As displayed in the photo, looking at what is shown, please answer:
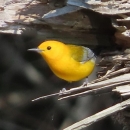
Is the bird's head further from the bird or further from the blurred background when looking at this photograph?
the blurred background

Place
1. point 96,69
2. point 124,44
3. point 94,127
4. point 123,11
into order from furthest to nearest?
point 94,127 < point 96,69 < point 124,44 < point 123,11

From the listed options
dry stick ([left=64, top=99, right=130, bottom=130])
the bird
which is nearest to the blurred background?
the bird

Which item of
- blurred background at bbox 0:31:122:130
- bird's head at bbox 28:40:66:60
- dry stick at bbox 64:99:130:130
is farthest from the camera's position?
blurred background at bbox 0:31:122:130

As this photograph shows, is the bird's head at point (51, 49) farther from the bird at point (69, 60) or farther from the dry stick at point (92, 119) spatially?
the dry stick at point (92, 119)

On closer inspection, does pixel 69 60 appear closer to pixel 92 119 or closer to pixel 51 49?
pixel 51 49

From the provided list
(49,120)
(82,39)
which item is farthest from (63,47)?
(49,120)

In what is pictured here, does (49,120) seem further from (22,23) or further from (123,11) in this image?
(123,11)
